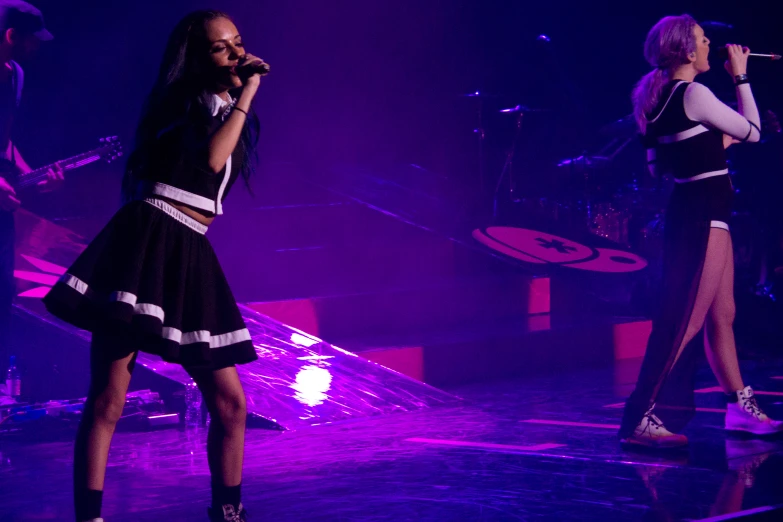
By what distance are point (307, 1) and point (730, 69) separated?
6.30 metres

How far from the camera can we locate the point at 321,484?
3.60 metres

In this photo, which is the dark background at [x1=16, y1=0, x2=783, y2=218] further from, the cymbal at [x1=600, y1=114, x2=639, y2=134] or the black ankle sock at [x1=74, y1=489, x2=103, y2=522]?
the black ankle sock at [x1=74, y1=489, x2=103, y2=522]

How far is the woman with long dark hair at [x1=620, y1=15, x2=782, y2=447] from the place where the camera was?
12.7ft

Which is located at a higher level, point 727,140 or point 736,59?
point 736,59

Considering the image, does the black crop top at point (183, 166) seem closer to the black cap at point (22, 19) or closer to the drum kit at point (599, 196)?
the black cap at point (22, 19)

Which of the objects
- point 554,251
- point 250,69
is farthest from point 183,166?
point 554,251

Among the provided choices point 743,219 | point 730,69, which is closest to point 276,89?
point 743,219

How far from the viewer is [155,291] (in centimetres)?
255

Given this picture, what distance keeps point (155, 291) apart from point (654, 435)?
7.21 ft

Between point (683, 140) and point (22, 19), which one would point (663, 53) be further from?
point (22, 19)

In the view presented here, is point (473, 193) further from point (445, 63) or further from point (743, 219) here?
point (743, 219)

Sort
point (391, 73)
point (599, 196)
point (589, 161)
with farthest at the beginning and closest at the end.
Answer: point (391, 73), point (599, 196), point (589, 161)

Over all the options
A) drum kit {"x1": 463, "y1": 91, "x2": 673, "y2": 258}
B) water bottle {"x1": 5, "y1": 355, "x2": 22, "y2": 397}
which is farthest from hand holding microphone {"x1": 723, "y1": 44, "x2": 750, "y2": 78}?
drum kit {"x1": 463, "y1": 91, "x2": 673, "y2": 258}

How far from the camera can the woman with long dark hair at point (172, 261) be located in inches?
100
